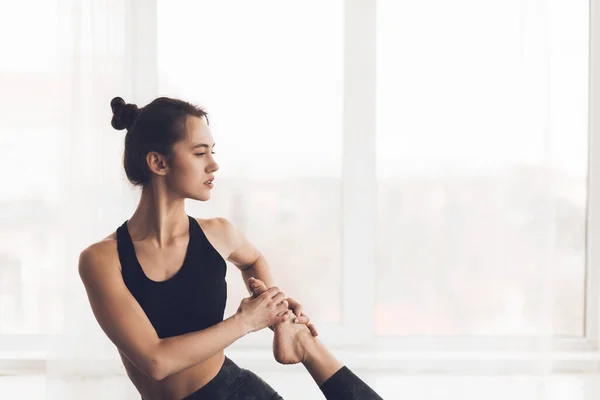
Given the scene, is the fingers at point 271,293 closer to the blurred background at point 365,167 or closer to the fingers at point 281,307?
the fingers at point 281,307

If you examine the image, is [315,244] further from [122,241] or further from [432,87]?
[122,241]

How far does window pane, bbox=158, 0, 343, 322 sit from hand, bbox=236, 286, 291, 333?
1.09 m

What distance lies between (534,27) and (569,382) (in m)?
1.15

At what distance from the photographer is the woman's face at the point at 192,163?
1219 millimetres

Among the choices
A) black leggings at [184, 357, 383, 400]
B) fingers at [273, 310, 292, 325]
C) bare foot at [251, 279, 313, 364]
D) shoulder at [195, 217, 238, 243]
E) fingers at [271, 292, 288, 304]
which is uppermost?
shoulder at [195, 217, 238, 243]

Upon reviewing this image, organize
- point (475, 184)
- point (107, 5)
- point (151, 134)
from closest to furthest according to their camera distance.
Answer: point (151, 134)
point (107, 5)
point (475, 184)

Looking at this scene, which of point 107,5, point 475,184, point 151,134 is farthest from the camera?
point 475,184

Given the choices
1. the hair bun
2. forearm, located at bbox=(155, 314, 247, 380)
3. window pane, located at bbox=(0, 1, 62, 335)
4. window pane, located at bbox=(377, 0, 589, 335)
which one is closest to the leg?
forearm, located at bbox=(155, 314, 247, 380)

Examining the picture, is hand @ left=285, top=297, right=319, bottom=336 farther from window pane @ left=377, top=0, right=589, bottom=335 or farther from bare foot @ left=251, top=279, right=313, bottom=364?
window pane @ left=377, top=0, right=589, bottom=335

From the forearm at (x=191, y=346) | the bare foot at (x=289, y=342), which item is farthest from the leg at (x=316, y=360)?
the forearm at (x=191, y=346)

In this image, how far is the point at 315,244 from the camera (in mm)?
2340

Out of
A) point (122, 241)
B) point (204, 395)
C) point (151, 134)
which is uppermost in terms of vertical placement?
point (151, 134)

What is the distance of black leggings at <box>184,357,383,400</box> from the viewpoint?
1263 millimetres

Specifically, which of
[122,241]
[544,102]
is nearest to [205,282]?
[122,241]
